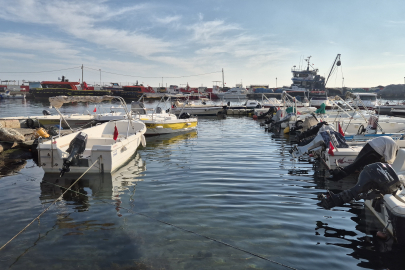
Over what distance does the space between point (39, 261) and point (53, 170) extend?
585cm

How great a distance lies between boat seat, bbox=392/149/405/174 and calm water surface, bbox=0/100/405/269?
1.37 metres

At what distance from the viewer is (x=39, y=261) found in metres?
5.27

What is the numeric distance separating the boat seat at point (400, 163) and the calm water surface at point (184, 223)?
137 cm

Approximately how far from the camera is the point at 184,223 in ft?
22.4

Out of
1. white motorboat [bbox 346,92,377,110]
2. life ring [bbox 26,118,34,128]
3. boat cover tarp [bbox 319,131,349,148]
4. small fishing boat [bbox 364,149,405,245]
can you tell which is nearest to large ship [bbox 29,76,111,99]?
life ring [bbox 26,118,34,128]

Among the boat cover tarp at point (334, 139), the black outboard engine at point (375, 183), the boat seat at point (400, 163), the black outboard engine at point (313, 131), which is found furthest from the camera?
the black outboard engine at point (313, 131)

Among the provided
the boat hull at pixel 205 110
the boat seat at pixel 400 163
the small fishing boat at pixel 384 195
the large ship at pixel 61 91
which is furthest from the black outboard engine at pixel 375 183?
the large ship at pixel 61 91

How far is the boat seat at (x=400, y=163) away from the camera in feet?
25.2

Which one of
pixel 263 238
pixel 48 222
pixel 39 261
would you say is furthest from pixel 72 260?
pixel 263 238

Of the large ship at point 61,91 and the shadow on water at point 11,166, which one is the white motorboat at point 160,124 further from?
the large ship at point 61,91

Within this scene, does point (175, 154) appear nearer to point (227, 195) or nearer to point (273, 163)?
point (273, 163)

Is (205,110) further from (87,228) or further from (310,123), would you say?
(87,228)

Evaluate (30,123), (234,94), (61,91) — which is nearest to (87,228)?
(30,123)

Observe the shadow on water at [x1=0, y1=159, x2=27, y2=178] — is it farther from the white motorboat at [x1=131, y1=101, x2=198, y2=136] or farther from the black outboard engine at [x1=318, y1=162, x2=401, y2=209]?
the black outboard engine at [x1=318, y1=162, x2=401, y2=209]
